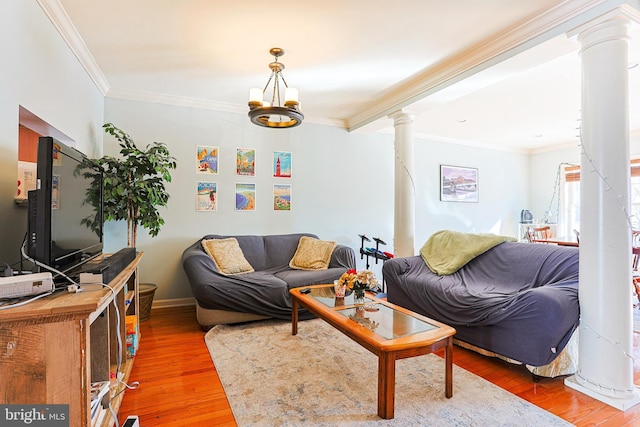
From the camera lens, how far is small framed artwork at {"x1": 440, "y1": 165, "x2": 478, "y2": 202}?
5938mm

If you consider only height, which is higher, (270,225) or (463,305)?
(270,225)

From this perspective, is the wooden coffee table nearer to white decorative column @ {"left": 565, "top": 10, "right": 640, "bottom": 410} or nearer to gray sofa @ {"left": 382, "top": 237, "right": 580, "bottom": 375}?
gray sofa @ {"left": 382, "top": 237, "right": 580, "bottom": 375}

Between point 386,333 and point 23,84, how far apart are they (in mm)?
2509

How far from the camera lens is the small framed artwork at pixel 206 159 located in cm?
414

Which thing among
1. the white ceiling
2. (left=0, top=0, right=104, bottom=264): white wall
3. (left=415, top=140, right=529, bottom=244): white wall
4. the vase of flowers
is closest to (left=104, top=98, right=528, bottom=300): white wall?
(left=415, top=140, right=529, bottom=244): white wall

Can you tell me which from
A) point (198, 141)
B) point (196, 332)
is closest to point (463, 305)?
point (196, 332)

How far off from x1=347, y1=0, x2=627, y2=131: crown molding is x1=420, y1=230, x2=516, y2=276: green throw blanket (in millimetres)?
1555

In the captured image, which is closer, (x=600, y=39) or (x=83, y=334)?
(x=83, y=334)

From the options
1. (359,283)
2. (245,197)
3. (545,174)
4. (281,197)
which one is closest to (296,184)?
(281,197)

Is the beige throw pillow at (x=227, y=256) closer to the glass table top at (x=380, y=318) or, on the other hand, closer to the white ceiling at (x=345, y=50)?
the glass table top at (x=380, y=318)

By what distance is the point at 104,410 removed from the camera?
1516 mm

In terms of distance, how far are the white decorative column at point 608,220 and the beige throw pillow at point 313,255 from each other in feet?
8.15

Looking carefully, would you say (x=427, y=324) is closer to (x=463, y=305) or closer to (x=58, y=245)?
(x=463, y=305)

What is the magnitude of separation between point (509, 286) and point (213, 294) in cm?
261
